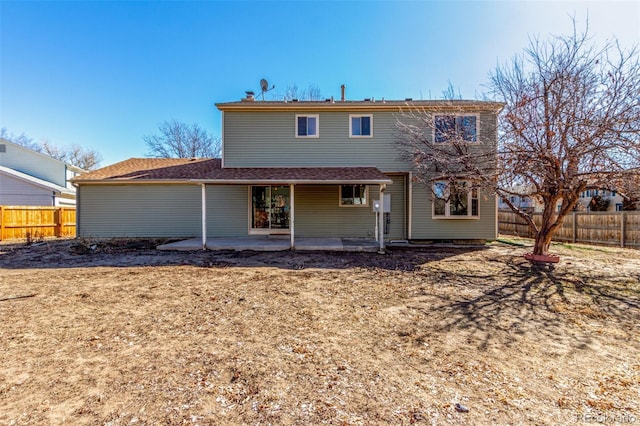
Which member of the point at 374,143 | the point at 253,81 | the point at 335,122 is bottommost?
the point at 374,143

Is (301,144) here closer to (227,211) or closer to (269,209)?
(269,209)

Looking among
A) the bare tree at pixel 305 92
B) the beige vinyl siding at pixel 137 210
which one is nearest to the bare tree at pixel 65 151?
the bare tree at pixel 305 92

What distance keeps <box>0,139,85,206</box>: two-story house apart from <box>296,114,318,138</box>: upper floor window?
55.6ft

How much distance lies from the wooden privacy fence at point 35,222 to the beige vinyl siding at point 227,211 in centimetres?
748

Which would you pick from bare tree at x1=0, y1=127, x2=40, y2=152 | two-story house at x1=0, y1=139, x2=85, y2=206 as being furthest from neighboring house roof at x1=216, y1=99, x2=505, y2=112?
bare tree at x1=0, y1=127, x2=40, y2=152

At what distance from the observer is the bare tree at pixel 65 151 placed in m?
34.1

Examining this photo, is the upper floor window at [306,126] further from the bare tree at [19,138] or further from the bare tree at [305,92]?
the bare tree at [19,138]

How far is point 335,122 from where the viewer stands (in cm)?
1124

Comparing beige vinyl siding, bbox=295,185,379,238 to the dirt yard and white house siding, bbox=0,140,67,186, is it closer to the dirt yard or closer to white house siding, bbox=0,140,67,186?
the dirt yard

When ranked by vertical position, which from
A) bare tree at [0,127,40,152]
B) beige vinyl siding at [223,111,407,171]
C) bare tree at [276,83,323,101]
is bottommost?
beige vinyl siding at [223,111,407,171]

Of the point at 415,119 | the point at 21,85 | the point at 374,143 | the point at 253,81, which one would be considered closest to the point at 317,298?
the point at 374,143

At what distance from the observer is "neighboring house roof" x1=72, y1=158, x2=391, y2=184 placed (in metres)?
9.34

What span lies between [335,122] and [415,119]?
3142 mm

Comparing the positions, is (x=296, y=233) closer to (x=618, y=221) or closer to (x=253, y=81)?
(x=253, y=81)
